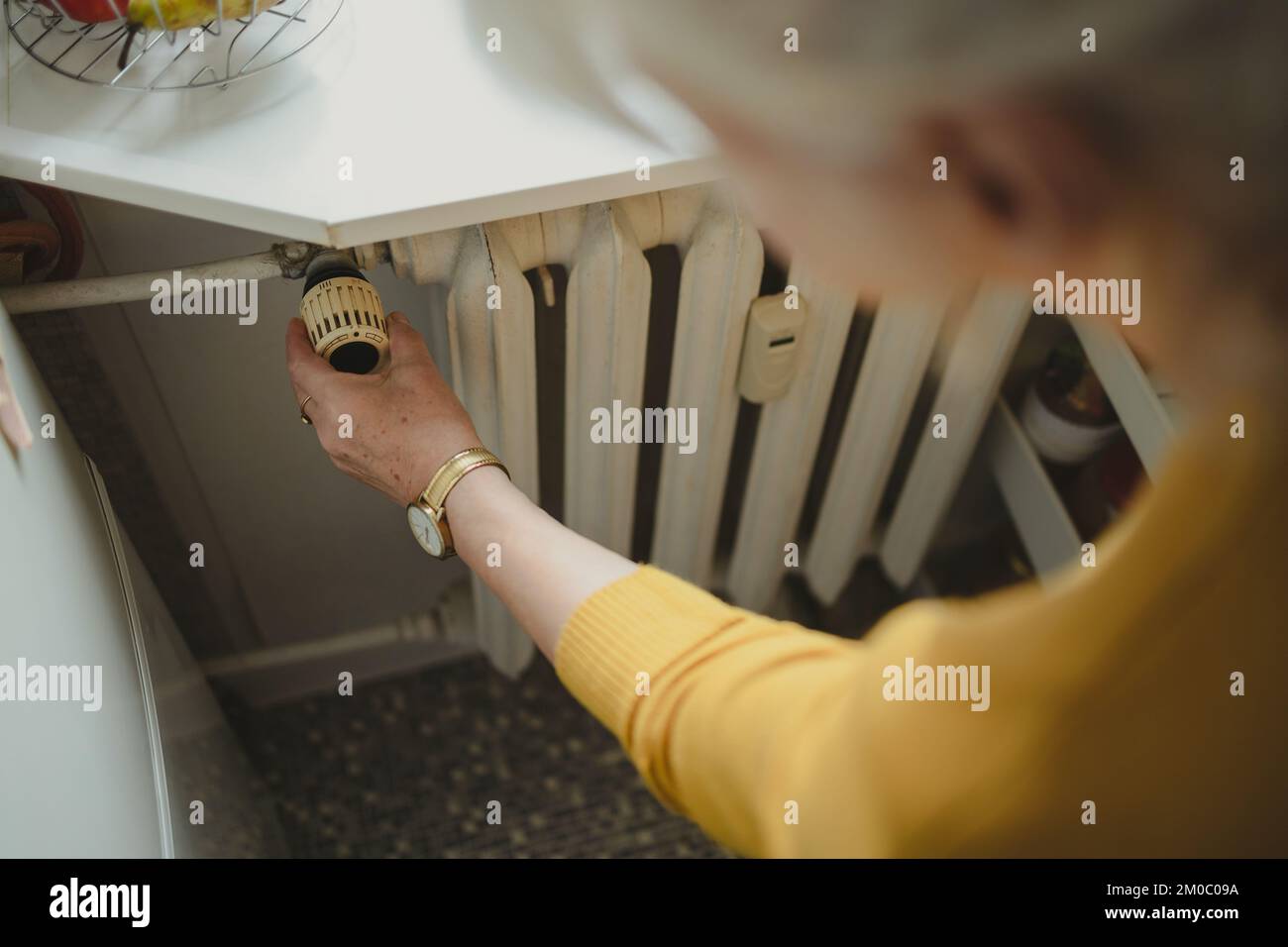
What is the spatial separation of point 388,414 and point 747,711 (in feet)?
1.01

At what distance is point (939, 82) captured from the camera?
0.91ft

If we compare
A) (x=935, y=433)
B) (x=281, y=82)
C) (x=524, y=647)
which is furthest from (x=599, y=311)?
(x=524, y=647)

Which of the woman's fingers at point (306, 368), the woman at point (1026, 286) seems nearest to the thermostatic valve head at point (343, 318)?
the woman's fingers at point (306, 368)

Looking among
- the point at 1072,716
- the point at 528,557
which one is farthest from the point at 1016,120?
the point at 528,557

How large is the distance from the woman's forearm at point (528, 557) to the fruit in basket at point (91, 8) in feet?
1.05

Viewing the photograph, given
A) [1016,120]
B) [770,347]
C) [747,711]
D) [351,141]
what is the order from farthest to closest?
1. [770,347]
2. [351,141]
3. [747,711]
4. [1016,120]

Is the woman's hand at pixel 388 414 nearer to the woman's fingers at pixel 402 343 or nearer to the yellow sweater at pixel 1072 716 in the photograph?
the woman's fingers at pixel 402 343

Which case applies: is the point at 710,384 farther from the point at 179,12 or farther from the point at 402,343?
the point at 179,12

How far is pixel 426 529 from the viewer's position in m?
0.65

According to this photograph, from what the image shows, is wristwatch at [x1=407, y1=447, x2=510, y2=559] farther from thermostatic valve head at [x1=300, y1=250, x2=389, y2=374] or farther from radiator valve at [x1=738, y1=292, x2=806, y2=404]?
radiator valve at [x1=738, y1=292, x2=806, y2=404]

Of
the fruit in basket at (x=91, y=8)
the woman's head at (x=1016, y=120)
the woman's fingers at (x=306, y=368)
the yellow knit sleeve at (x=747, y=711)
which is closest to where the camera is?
the woman's head at (x=1016, y=120)

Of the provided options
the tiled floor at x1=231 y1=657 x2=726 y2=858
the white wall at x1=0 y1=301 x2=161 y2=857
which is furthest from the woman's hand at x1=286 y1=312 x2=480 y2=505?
the tiled floor at x1=231 y1=657 x2=726 y2=858

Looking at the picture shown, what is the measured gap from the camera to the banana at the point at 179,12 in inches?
21.2
